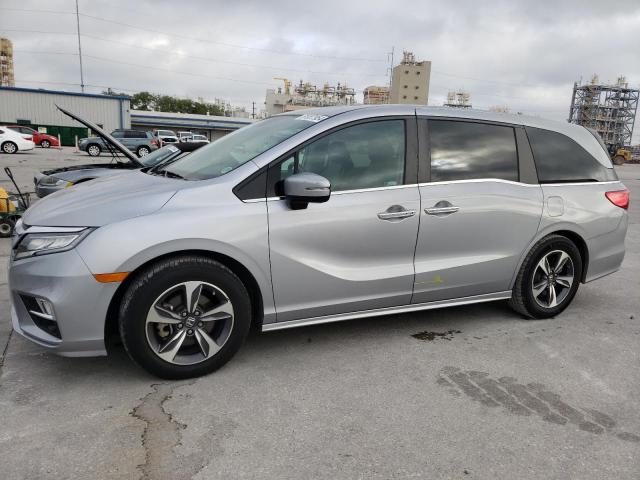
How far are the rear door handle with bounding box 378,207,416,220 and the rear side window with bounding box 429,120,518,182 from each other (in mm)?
339

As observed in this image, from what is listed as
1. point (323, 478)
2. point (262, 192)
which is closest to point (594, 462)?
point (323, 478)

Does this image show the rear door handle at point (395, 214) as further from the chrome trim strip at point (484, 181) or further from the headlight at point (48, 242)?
the headlight at point (48, 242)

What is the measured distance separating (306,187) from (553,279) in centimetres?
246

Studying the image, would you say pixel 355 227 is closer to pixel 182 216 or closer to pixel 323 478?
pixel 182 216

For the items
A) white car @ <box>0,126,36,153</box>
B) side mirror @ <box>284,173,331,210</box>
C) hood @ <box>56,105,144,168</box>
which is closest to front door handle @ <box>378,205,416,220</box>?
side mirror @ <box>284,173,331,210</box>

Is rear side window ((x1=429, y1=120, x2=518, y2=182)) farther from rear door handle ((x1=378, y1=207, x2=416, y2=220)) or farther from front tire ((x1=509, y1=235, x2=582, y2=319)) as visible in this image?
front tire ((x1=509, y1=235, x2=582, y2=319))

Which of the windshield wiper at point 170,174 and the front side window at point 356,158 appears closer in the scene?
the front side window at point 356,158

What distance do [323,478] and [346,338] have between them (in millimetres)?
1589

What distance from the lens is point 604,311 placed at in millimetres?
4516

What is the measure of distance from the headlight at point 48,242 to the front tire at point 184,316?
375mm

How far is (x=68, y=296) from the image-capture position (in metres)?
2.66

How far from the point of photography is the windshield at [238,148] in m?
3.25

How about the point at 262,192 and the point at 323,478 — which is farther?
the point at 262,192

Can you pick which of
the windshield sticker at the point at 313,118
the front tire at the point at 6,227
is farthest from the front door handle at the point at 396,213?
the front tire at the point at 6,227
